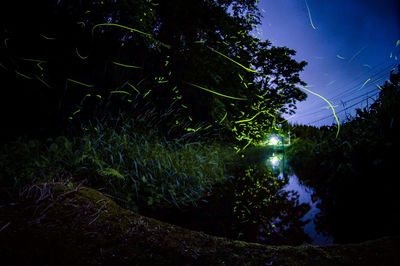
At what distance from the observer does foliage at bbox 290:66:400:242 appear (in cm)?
195

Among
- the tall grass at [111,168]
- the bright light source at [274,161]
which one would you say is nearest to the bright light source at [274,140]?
the bright light source at [274,161]

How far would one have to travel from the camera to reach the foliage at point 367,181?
6.41ft

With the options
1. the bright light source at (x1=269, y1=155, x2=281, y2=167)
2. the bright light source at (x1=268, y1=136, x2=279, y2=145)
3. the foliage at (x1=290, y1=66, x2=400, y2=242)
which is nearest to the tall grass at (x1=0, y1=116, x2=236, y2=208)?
the foliage at (x1=290, y1=66, x2=400, y2=242)

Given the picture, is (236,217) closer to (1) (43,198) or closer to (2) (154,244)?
(2) (154,244)

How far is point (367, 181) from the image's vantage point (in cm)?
253

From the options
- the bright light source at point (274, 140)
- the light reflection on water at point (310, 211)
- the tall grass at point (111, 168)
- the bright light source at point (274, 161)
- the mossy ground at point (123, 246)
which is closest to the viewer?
the mossy ground at point (123, 246)

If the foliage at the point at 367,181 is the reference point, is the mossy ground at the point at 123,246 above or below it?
below

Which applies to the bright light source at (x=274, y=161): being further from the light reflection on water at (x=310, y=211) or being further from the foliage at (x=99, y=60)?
the light reflection on water at (x=310, y=211)

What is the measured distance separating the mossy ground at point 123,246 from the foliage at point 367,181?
0.72 m

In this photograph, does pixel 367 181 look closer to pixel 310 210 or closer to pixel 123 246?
pixel 310 210

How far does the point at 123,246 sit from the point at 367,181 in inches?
115

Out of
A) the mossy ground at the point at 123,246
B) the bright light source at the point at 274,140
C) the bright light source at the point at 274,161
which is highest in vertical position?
the bright light source at the point at 274,140

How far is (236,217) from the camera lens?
237 cm

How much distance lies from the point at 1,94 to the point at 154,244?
358 cm
